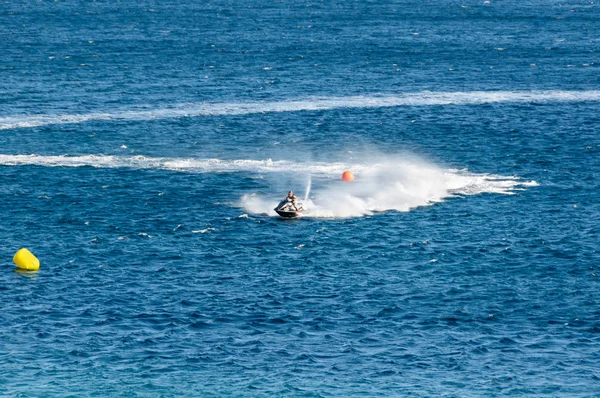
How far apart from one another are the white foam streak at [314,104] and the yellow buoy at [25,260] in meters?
60.9

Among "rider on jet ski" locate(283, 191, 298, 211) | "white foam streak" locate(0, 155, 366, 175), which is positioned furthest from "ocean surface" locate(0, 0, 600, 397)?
"rider on jet ski" locate(283, 191, 298, 211)

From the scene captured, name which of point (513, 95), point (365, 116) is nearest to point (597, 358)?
point (365, 116)

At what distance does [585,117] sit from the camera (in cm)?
16988

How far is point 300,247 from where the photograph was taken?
10838 centimetres

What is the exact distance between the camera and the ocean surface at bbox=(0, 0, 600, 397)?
264 feet

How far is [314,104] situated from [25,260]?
85.4m

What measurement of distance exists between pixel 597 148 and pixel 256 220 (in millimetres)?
55297

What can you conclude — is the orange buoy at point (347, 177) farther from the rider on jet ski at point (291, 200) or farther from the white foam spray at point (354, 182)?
the rider on jet ski at point (291, 200)

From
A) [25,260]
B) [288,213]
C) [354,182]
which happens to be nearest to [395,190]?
[354,182]

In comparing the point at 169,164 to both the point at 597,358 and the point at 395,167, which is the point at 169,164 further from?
the point at 597,358

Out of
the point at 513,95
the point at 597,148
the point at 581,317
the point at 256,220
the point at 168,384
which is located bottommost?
the point at 168,384

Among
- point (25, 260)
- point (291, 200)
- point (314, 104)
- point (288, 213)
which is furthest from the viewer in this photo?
point (314, 104)

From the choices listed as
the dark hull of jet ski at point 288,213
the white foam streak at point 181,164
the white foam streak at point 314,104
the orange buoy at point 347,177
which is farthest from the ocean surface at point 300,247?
the orange buoy at point 347,177

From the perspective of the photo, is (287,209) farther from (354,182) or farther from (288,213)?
(354,182)
